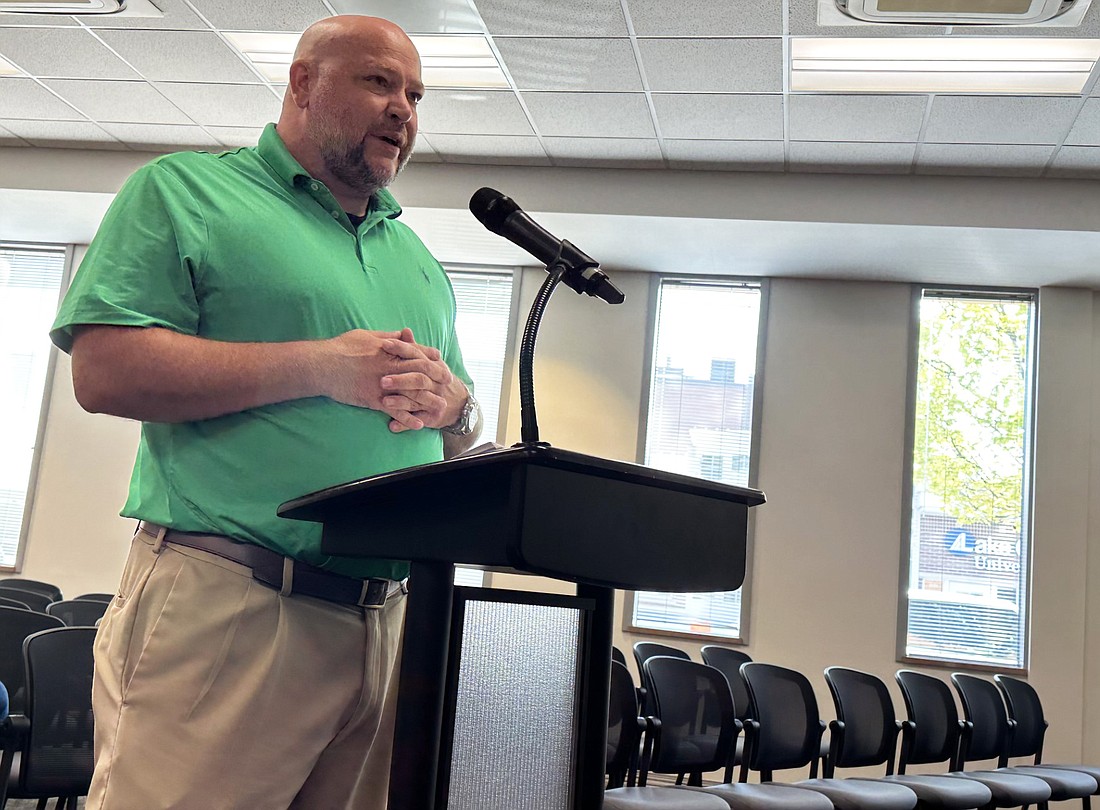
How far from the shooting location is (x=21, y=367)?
8.29 metres

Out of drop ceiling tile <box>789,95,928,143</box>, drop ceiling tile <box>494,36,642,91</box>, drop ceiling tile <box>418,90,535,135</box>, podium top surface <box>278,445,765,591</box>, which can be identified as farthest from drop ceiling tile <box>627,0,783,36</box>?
podium top surface <box>278,445,765,591</box>

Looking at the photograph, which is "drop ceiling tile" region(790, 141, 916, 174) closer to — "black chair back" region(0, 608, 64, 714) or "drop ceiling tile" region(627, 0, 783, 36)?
"drop ceiling tile" region(627, 0, 783, 36)

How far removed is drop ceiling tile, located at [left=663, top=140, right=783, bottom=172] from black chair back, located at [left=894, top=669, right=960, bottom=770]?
10.0 feet

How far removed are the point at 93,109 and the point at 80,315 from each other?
6045mm

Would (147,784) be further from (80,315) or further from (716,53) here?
(716,53)

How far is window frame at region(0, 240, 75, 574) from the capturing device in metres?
7.96

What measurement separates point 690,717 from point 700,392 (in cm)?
380

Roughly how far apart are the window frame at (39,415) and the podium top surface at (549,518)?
789 centimetres

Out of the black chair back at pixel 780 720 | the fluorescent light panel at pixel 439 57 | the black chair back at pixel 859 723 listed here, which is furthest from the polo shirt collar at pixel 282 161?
the fluorescent light panel at pixel 439 57

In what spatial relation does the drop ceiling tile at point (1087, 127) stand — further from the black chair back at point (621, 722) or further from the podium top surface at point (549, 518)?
the podium top surface at point (549, 518)

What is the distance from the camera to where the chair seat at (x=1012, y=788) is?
420 cm

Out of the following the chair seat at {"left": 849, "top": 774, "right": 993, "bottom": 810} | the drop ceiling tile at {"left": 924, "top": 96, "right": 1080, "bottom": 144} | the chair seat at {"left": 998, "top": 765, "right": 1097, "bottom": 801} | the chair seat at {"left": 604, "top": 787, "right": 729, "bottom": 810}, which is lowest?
the chair seat at {"left": 998, "top": 765, "right": 1097, "bottom": 801}

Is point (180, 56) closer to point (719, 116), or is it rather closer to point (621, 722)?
point (719, 116)

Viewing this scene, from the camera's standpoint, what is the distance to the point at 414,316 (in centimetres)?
141
